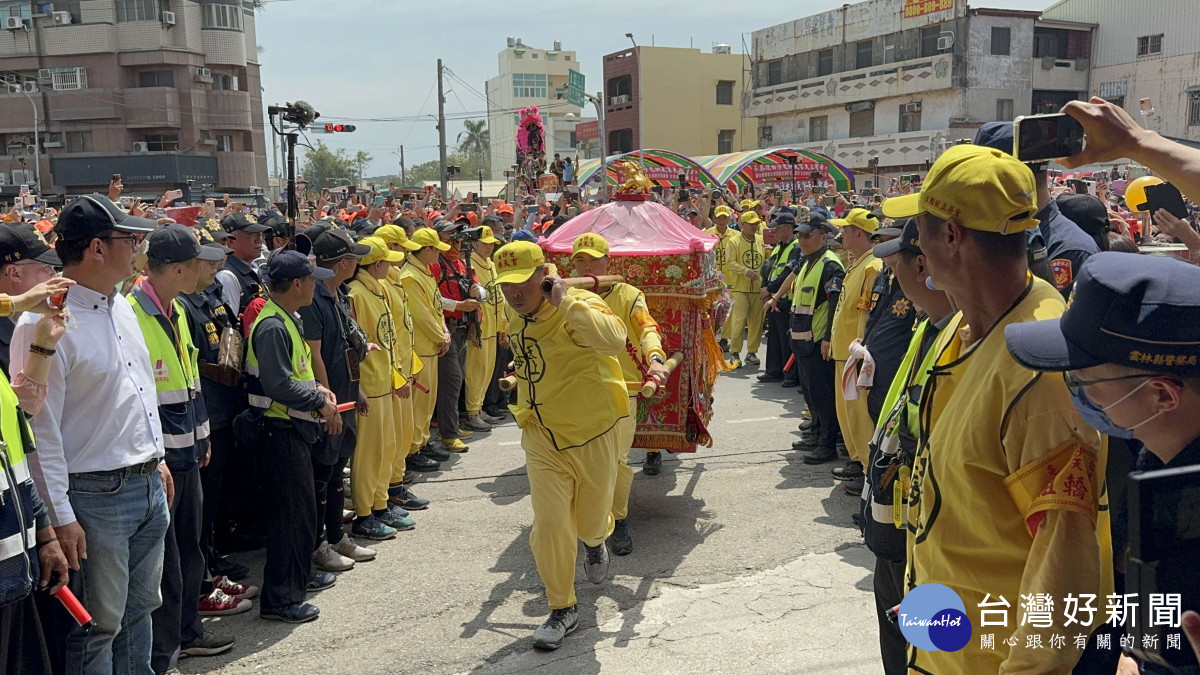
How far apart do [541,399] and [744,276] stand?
7.89m

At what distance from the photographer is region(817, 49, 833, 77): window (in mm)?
43250

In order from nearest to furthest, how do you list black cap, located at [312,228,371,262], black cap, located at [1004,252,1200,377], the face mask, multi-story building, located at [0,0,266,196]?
black cap, located at [1004,252,1200,377] < the face mask < black cap, located at [312,228,371,262] < multi-story building, located at [0,0,266,196]

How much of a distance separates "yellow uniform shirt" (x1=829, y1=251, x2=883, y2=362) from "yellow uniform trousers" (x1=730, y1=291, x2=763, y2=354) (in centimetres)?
521

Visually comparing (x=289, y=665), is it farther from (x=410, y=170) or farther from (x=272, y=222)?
(x=410, y=170)

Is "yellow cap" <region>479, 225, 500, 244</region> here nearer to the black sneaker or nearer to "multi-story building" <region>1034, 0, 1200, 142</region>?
the black sneaker

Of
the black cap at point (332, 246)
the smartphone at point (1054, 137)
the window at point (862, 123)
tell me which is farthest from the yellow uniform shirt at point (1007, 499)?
the window at point (862, 123)

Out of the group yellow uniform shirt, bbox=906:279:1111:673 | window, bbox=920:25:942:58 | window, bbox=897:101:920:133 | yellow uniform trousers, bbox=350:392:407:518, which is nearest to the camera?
yellow uniform shirt, bbox=906:279:1111:673

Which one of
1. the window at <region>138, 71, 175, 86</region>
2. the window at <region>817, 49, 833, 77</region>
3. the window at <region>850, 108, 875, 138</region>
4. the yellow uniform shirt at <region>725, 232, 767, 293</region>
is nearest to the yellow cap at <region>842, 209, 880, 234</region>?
the yellow uniform shirt at <region>725, 232, 767, 293</region>

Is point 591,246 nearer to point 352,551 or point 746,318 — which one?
point 352,551

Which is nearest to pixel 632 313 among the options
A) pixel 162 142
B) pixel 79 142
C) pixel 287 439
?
pixel 287 439

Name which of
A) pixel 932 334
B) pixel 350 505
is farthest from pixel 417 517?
pixel 932 334

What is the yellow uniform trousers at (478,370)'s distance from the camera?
9.09 meters

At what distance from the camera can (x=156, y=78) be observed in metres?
45.0

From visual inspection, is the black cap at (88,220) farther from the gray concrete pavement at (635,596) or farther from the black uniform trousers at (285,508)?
the gray concrete pavement at (635,596)
